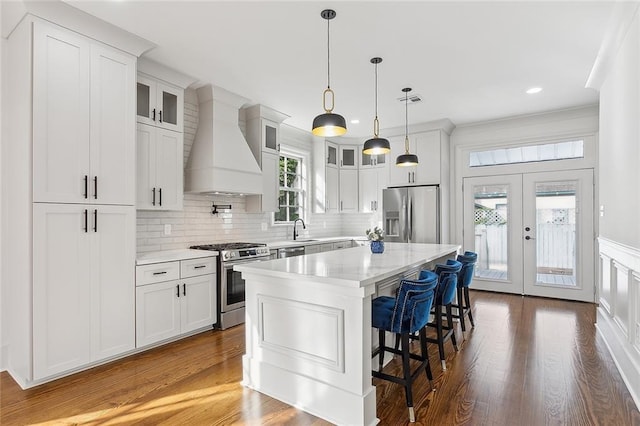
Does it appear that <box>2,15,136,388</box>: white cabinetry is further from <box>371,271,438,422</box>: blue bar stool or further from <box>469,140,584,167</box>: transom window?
<box>469,140,584,167</box>: transom window

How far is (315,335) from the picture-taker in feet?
7.48

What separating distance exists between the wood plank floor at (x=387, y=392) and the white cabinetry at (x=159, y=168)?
1.48 m

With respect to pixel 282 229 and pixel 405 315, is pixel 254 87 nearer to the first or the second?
pixel 282 229

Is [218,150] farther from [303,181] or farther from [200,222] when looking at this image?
[303,181]

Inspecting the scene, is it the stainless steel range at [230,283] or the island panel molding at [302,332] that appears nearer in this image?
the island panel molding at [302,332]

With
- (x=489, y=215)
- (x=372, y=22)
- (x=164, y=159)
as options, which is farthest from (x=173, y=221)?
(x=489, y=215)

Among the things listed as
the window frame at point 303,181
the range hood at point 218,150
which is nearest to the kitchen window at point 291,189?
the window frame at point 303,181

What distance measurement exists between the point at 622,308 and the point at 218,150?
4266mm

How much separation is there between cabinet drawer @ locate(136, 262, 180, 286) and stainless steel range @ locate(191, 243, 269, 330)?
0.53 metres

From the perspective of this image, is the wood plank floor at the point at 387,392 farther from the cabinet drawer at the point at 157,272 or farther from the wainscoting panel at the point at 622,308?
the cabinet drawer at the point at 157,272

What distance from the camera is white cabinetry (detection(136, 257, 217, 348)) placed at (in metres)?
3.26

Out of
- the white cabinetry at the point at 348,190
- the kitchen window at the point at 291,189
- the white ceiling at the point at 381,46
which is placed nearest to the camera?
the white ceiling at the point at 381,46

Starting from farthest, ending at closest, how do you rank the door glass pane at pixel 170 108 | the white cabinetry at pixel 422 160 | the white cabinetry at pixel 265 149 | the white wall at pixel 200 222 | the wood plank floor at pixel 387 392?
the white cabinetry at pixel 422 160, the white cabinetry at pixel 265 149, the white wall at pixel 200 222, the door glass pane at pixel 170 108, the wood plank floor at pixel 387 392

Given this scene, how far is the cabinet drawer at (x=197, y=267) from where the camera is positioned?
362 centimetres
